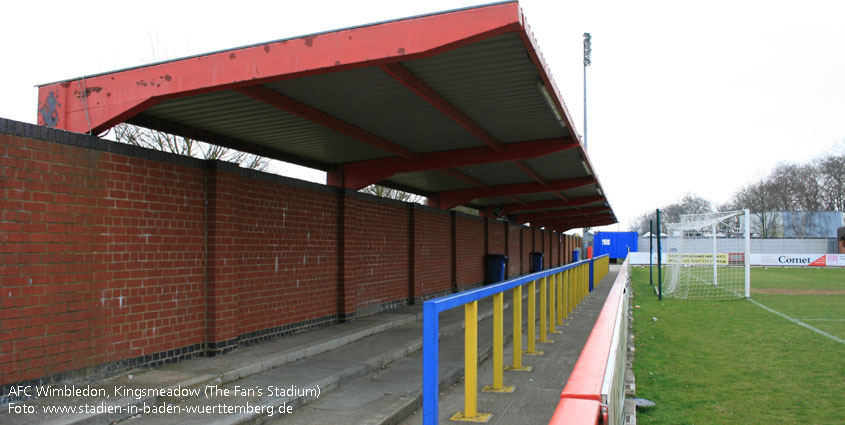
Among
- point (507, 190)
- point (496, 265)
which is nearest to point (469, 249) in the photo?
point (496, 265)

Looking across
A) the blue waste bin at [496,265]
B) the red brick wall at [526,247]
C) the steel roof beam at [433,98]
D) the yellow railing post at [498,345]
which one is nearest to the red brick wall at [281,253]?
the steel roof beam at [433,98]

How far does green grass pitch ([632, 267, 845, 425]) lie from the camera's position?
5590mm

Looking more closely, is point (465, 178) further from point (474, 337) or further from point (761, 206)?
point (761, 206)

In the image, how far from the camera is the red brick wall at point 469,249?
16.1 m

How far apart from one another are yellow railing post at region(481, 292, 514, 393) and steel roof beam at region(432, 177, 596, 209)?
10.1m

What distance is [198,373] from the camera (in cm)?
584

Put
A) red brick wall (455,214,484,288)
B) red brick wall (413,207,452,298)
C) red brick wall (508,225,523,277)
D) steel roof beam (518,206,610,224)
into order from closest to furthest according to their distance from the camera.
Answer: red brick wall (413,207,452,298) → red brick wall (455,214,484,288) → red brick wall (508,225,523,277) → steel roof beam (518,206,610,224)

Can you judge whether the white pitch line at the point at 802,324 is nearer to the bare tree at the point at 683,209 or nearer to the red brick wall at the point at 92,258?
the red brick wall at the point at 92,258

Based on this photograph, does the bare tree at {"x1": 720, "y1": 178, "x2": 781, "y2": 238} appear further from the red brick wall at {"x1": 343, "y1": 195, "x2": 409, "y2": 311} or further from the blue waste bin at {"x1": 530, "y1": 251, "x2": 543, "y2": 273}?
the red brick wall at {"x1": 343, "y1": 195, "x2": 409, "y2": 311}

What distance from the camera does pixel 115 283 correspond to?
18.6 feet

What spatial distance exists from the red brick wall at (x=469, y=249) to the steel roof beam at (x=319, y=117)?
5.88 m

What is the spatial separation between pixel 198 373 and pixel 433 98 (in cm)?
410

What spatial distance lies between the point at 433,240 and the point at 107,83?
9003mm

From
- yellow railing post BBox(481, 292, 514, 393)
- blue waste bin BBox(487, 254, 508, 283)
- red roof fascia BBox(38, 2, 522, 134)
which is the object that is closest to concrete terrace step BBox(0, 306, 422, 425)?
yellow railing post BBox(481, 292, 514, 393)
